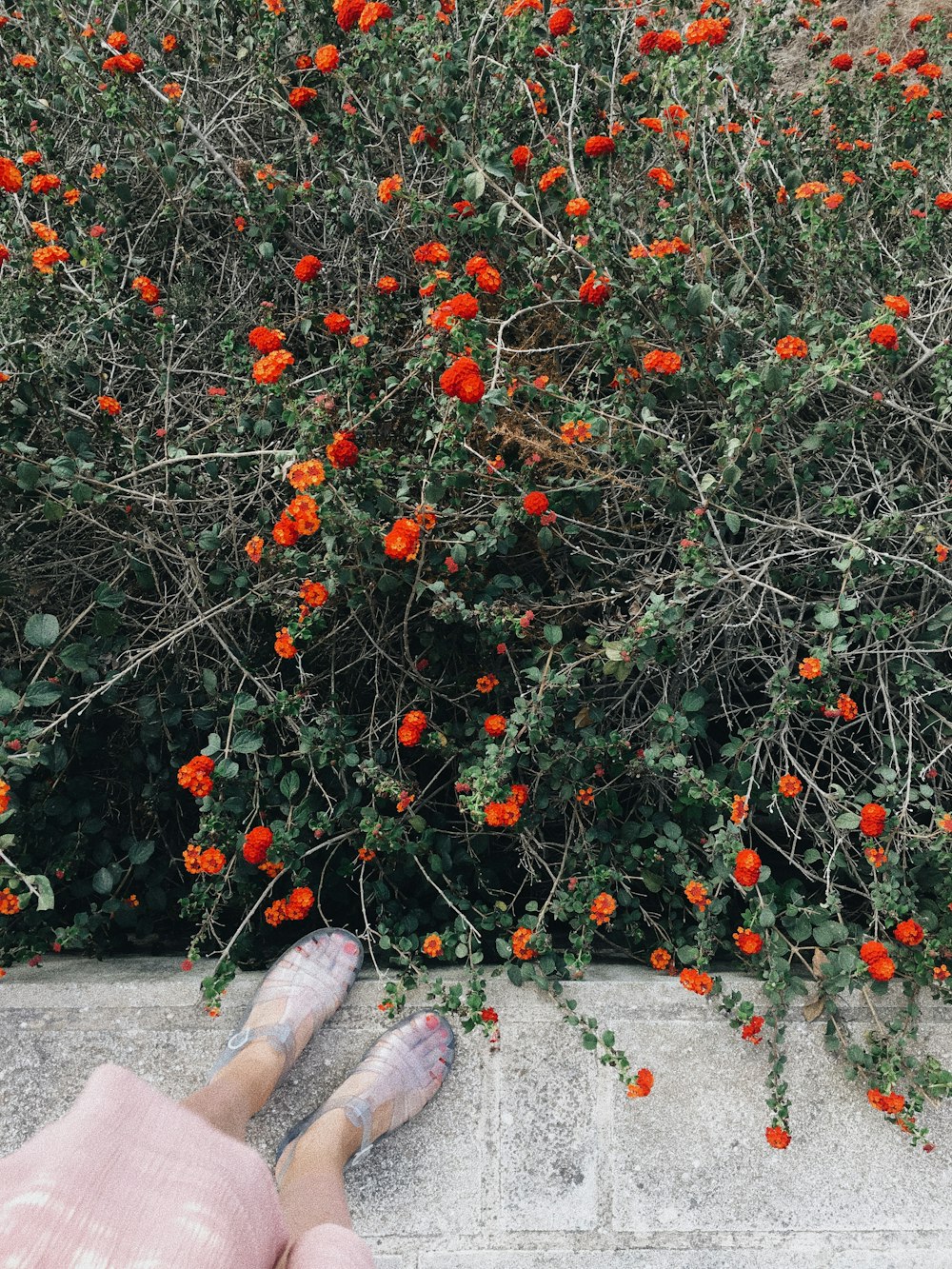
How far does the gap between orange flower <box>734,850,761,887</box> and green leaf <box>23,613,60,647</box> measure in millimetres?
1283

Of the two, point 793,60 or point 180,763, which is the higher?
point 793,60

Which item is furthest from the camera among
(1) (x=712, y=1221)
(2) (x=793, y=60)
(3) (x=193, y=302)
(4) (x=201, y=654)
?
(2) (x=793, y=60)

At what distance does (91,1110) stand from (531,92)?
5.78 ft

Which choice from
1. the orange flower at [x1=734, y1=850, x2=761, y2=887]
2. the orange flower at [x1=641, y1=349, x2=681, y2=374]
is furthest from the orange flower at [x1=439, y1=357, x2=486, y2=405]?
the orange flower at [x1=734, y1=850, x2=761, y2=887]

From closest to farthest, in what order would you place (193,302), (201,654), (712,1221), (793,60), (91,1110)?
(91,1110), (712,1221), (201,654), (193,302), (793,60)

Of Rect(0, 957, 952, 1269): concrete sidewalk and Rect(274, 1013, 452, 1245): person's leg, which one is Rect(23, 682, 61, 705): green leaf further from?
Rect(274, 1013, 452, 1245): person's leg

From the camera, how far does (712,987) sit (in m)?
1.63

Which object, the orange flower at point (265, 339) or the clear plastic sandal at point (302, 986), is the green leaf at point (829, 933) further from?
the orange flower at point (265, 339)

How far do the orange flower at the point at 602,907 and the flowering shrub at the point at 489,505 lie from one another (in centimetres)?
3

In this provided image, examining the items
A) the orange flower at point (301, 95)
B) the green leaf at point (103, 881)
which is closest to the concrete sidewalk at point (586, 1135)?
the green leaf at point (103, 881)

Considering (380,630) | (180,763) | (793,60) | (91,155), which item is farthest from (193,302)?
(793,60)

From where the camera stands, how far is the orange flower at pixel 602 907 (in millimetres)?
1562

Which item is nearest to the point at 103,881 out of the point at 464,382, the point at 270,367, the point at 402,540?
the point at 402,540

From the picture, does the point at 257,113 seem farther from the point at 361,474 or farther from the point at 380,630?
the point at 380,630
